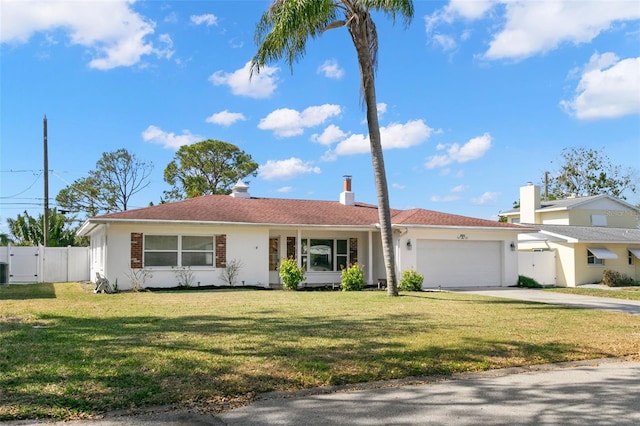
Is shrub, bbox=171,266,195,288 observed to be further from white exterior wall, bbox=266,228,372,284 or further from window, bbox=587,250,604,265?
window, bbox=587,250,604,265

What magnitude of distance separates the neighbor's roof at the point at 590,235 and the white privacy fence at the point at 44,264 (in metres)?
21.9

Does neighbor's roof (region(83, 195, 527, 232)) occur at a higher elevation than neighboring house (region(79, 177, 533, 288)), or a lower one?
higher

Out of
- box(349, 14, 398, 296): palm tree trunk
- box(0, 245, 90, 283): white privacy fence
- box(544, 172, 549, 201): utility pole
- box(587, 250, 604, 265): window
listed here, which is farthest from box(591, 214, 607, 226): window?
box(0, 245, 90, 283): white privacy fence

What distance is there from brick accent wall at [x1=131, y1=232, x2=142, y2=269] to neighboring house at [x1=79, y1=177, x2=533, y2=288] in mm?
34

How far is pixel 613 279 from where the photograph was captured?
80.2 ft

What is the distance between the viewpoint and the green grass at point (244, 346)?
571 centimetres

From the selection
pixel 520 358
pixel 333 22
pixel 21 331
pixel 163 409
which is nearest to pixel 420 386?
pixel 520 358

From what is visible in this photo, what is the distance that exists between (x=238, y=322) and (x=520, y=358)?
534 centimetres

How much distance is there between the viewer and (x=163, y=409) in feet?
17.0

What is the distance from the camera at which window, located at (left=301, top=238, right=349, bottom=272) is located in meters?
22.9

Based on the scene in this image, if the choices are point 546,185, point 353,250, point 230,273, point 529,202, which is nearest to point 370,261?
point 353,250

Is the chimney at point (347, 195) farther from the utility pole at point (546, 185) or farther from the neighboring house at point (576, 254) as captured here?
the utility pole at point (546, 185)

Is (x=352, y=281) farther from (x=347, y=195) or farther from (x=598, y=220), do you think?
(x=598, y=220)

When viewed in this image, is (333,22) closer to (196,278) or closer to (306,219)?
(306,219)
